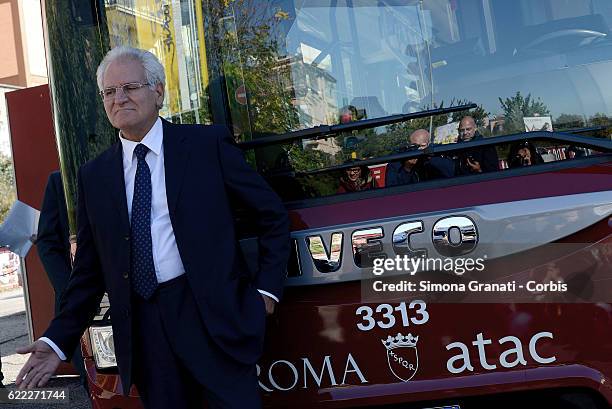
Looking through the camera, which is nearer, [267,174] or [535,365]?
[535,365]

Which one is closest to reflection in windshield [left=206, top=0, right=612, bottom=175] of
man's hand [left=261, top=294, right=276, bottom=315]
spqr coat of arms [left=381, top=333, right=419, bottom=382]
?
man's hand [left=261, top=294, right=276, bottom=315]

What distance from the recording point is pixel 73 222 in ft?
9.38

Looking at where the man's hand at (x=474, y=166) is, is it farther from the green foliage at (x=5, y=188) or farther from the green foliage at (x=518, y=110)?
the green foliage at (x=5, y=188)

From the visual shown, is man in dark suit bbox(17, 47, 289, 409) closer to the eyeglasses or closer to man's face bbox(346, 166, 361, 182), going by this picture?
the eyeglasses

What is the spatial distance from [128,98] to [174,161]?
236 mm

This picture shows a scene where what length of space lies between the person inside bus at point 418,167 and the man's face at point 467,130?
0.09 m

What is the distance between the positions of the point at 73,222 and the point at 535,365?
1.80m

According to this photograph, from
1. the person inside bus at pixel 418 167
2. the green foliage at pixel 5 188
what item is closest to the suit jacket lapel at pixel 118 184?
the person inside bus at pixel 418 167

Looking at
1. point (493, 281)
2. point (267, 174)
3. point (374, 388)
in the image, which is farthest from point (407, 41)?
point (374, 388)

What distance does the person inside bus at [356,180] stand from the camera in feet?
7.68

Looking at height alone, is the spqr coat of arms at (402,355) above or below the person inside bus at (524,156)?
below

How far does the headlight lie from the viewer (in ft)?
8.52

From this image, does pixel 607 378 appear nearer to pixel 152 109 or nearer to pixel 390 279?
pixel 390 279

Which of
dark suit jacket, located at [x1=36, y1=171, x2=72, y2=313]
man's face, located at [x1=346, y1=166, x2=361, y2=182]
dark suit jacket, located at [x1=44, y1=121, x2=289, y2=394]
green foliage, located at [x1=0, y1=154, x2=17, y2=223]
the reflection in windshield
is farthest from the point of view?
green foliage, located at [x1=0, y1=154, x2=17, y2=223]
